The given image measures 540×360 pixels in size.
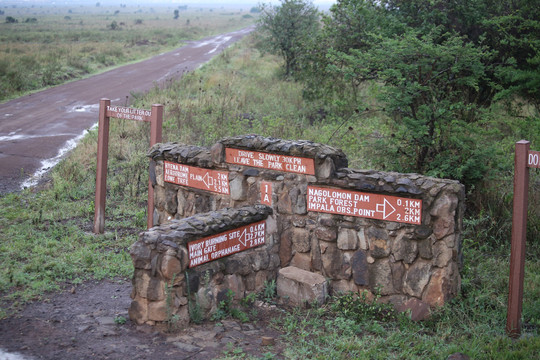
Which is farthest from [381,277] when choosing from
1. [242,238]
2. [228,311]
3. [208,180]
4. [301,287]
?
[208,180]

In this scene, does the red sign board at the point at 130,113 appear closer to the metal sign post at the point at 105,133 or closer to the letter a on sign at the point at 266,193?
the metal sign post at the point at 105,133

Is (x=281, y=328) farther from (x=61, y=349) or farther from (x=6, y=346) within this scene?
(x=6, y=346)

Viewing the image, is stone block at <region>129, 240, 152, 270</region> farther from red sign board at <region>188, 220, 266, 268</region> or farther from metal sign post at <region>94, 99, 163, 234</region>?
metal sign post at <region>94, 99, 163, 234</region>

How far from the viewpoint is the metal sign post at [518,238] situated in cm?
539

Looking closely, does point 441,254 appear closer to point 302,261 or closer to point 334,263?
point 334,263

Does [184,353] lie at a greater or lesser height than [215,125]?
lesser

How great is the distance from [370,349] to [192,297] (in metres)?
1.77

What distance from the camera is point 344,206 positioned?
6246 millimetres

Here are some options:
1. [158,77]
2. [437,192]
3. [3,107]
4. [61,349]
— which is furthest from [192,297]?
[158,77]

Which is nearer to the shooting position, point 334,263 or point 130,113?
point 334,263

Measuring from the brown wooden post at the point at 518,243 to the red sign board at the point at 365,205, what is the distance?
92 centimetres

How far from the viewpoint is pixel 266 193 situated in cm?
670

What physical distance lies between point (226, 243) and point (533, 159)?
3110 millimetres

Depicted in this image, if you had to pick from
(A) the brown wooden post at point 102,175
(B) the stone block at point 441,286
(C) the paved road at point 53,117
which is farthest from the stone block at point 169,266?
(C) the paved road at point 53,117
